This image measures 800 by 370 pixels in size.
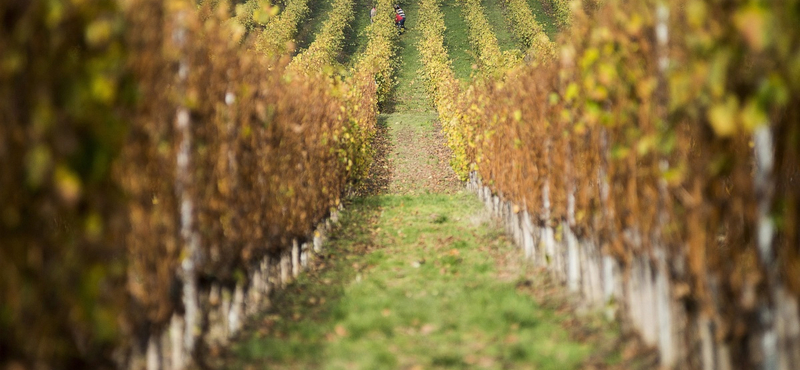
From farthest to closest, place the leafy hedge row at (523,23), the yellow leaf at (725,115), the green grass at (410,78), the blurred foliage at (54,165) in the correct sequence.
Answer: the leafy hedge row at (523,23) → the green grass at (410,78) → the yellow leaf at (725,115) → the blurred foliage at (54,165)

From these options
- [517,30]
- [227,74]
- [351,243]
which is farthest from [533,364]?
[517,30]

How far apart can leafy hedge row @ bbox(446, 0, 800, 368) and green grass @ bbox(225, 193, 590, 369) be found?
1.03 m

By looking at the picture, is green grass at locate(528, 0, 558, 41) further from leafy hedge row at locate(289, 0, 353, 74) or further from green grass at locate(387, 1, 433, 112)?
leafy hedge row at locate(289, 0, 353, 74)

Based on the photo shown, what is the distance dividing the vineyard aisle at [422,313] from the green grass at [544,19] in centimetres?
3415

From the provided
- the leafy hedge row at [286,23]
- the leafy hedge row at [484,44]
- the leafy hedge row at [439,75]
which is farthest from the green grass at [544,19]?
the leafy hedge row at [286,23]

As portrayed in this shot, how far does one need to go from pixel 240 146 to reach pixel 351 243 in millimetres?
5007

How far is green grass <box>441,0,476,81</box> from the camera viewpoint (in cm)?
3650

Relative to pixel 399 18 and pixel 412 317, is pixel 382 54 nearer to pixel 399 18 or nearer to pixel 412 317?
pixel 399 18

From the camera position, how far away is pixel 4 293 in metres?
2.24

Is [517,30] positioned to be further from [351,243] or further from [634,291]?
[634,291]

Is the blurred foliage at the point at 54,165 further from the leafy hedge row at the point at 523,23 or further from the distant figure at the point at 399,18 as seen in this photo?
Result: the distant figure at the point at 399,18

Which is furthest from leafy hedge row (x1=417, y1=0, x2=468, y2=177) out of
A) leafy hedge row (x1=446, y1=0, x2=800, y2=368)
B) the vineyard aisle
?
leafy hedge row (x1=446, y1=0, x2=800, y2=368)

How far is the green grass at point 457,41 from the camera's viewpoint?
3650cm

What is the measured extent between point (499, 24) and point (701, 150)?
4539 centimetres
